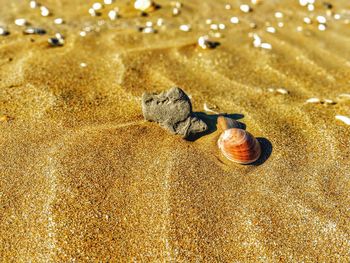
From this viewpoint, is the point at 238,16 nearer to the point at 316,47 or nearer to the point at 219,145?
the point at 316,47

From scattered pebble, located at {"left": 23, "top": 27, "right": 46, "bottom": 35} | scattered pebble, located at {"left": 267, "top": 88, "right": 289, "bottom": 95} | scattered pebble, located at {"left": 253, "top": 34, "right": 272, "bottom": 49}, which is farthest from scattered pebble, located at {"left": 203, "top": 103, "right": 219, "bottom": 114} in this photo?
scattered pebble, located at {"left": 23, "top": 27, "right": 46, "bottom": 35}

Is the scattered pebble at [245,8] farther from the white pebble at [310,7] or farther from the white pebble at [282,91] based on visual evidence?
the white pebble at [282,91]

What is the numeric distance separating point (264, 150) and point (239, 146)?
251 mm

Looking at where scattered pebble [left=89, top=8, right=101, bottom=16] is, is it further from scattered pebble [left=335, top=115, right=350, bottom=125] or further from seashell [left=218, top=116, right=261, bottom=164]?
scattered pebble [left=335, top=115, right=350, bottom=125]

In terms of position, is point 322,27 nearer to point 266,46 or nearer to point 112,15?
point 266,46

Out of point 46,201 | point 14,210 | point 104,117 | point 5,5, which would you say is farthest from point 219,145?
point 5,5

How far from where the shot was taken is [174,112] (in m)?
2.02

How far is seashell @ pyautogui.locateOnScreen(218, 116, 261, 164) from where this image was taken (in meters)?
1.90

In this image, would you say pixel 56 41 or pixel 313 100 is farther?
pixel 56 41

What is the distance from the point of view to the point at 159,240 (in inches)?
63.4

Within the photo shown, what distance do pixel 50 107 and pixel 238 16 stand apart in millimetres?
2175

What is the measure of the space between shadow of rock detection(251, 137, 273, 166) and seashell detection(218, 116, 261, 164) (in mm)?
49

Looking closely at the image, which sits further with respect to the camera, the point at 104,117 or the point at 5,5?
the point at 5,5

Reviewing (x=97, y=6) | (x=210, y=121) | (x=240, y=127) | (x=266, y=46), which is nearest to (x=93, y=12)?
(x=97, y=6)
